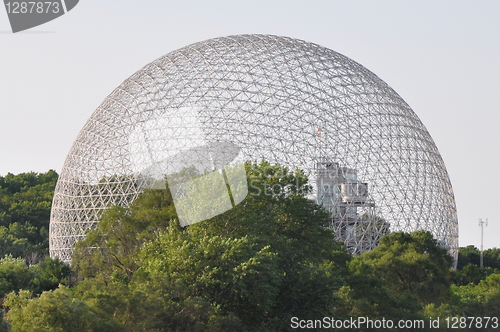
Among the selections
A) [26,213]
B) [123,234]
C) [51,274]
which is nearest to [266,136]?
[123,234]

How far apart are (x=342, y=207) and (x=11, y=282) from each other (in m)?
15.2

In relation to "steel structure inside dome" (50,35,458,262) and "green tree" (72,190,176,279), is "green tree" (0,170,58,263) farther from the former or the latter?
"green tree" (72,190,176,279)

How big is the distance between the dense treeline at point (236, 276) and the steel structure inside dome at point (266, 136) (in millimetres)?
3786

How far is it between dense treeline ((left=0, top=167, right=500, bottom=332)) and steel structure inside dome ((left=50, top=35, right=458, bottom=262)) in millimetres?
3786

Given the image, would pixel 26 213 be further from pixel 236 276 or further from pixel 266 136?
pixel 236 276

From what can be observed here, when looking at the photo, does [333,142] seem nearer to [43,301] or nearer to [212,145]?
[212,145]

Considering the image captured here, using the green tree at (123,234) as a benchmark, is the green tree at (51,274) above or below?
below

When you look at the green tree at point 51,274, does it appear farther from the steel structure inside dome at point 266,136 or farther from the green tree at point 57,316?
the green tree at point 57,316

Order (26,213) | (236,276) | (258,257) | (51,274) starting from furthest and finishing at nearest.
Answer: (26,213) → (51,274) → (258,257) → (236,276)

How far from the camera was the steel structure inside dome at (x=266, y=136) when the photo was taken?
34.0m

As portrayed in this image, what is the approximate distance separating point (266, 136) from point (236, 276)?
590 inches

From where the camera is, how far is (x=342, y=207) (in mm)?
34750

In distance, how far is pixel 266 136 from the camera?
33781 mm

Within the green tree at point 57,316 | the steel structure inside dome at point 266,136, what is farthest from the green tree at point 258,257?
the steel structure inside dome at point 266,136
